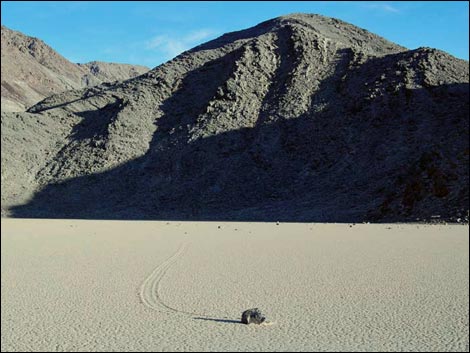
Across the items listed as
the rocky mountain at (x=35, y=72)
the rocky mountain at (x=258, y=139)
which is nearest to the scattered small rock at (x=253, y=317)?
the rocky mountain at (x=258, y=139)

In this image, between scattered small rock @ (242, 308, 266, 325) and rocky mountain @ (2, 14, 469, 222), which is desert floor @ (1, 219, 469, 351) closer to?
scattered small rock @ (242, 308, 266, 325)

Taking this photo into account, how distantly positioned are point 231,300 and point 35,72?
350 ft

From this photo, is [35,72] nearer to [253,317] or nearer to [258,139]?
[258,139]

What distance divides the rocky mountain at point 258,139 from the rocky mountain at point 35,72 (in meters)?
37.0

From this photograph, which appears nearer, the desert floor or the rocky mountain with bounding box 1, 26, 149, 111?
the desert floor

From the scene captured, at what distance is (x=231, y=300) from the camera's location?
6.43 metres

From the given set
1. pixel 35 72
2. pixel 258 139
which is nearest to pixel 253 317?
pixel 258 139

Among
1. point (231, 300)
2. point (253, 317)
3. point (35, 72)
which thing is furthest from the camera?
point (35, 72)

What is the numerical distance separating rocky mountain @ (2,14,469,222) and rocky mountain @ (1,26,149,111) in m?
37.0

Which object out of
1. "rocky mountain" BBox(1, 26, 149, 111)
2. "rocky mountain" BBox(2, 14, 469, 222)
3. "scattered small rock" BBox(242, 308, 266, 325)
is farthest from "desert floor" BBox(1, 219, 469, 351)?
"rocky mountain" BBox(1, 26, 149, 111)

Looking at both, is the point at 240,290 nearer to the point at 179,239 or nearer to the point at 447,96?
the point at 179,239

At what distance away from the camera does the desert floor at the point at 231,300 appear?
4.75 m

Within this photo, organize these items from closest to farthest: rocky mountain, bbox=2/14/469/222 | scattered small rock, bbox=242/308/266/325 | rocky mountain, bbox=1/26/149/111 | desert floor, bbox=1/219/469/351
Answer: desert floor, bbox=1/219/469/351 < scattered small rock, bbox=242/308/266/325 < rocky mountain, bbox=2/14/469/222 < rocky mountain, bbox=1/26/149/111

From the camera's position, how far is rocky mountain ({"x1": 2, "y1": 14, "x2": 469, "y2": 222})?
3369cm
